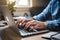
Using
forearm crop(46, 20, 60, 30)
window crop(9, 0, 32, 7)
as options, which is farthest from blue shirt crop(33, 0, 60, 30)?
window crop(9, 0, 32, 7)

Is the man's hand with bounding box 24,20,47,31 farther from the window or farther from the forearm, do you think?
the window

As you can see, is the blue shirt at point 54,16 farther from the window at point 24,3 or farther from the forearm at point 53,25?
the window at point 24,3

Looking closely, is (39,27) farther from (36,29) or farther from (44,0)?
(44,0)

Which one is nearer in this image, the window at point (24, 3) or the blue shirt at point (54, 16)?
the blue shirt at point (54, 16)

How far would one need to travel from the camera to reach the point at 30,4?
240 cm

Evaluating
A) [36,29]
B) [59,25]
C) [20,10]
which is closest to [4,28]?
[36,29]

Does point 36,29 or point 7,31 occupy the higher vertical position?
point 7,31

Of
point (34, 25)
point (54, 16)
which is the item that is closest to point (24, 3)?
point (54, 16)

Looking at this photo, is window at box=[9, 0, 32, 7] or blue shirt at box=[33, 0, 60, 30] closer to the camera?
blue shirt at box=[33, 0, 60, 30]

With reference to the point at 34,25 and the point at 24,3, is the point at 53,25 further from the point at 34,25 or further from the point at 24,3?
the point at 24,3

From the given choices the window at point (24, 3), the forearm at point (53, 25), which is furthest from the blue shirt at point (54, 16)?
the window at point (24, 3)

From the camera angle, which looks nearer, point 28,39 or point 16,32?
point 16,32

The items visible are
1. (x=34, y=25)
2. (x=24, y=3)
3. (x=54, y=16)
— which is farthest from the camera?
(x=24, y=3)

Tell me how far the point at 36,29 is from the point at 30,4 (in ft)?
4.68
